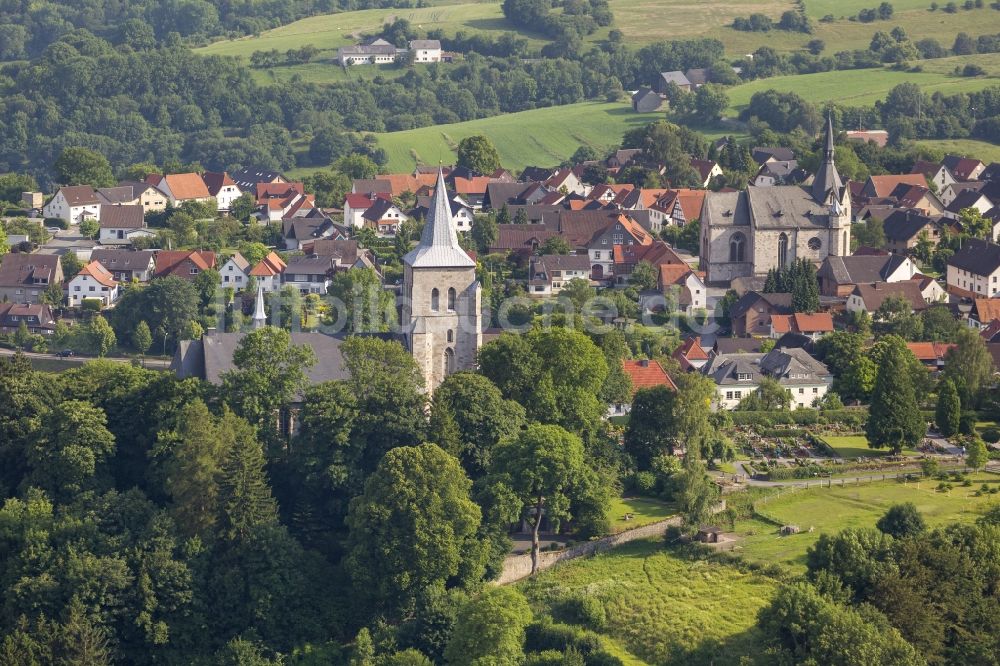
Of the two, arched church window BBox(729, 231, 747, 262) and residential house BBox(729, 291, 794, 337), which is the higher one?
arched church window BBox(729, 231, 747, 262)

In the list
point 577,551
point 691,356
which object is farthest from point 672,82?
point 577,551

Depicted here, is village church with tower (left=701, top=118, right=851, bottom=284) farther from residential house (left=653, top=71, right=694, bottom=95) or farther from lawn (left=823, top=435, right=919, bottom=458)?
residential house (left=653, top=71, right=694, bottom=95)

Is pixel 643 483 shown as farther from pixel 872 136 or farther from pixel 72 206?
pixel 872 136

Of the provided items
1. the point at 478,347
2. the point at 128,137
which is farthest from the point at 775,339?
the point at 128,137

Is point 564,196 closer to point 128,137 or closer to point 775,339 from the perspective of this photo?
point 775,339

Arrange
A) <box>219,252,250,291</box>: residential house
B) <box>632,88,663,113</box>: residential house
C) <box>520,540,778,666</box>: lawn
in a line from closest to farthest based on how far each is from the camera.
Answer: <box>520,540,778,666</box>: lawn < <box>219,252,250,291</box>: residential house < <box>632,88,663,113</box>: residential house

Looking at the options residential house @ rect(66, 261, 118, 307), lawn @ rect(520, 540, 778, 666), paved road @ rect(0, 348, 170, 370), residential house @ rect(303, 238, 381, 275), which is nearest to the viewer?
lawn @ rect(520, 540, 778, 666)

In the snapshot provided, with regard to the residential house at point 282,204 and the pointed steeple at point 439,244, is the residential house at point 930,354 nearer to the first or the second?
the pointed steeple at point 439,244

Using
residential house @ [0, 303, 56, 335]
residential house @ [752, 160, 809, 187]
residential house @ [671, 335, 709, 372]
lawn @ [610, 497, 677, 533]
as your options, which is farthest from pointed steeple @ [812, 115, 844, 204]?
residential house @ [0, 303, 56, 335]
